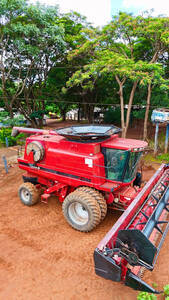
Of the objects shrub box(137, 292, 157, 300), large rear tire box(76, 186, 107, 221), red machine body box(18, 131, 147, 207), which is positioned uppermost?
red machine body box(18, 131, 147, 207)

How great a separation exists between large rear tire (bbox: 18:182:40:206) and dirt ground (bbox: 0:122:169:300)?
0.22 m

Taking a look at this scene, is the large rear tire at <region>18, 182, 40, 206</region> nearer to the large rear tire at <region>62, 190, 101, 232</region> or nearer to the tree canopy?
the large rear tire at <region>62, 190, 101, 232</region>

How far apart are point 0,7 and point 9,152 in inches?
354

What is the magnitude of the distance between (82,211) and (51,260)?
133 centimetres

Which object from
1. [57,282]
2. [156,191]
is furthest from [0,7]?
[57,282]

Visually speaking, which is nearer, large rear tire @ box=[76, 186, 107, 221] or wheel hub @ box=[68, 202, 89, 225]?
large rear tire @ box=[76, 186, 107, 221]

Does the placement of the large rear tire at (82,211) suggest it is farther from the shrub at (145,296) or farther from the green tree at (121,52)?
the green tree at (121,52)

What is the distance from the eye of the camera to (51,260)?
384 cm

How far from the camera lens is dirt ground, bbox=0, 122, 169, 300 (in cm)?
318

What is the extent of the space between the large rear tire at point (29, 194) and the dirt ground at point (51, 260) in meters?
0.22

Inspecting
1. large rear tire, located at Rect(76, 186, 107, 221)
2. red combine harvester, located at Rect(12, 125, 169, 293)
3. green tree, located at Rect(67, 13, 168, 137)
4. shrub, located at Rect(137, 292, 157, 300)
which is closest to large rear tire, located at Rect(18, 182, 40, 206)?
red combine harvester, located at Rect(12, 125, 169, 293)

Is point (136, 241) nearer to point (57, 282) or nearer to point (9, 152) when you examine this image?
point (57, 282)

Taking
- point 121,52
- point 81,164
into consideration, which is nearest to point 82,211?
point 81,164

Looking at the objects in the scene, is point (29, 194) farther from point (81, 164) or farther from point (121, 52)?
point (121, 52)
